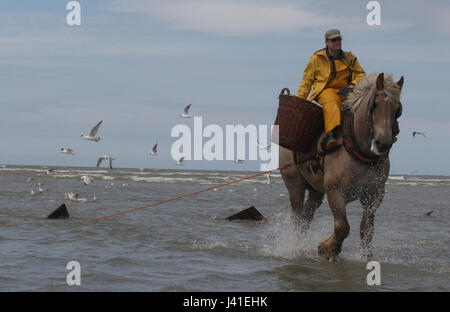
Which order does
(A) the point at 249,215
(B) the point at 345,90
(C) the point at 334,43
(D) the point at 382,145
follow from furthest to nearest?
(A) the point at 249,215
(C) the point at 334,43
(B) the point at 345,90
(D) the point at 382,145

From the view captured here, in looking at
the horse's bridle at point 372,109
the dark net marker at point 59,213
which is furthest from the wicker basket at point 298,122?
the dark net marker at point 59,213

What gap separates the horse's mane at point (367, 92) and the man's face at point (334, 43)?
83 centimetres

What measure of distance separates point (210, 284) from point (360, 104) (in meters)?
2.64

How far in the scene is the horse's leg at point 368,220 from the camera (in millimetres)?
7660

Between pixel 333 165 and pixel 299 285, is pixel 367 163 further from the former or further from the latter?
pixel 299 285

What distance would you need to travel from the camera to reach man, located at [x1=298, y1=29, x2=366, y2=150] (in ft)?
26.6

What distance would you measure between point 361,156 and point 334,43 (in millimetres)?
1669

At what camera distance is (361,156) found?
287 inches

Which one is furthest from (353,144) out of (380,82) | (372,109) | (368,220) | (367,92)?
(368,220)

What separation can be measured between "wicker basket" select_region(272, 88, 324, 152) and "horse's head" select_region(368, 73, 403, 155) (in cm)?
105

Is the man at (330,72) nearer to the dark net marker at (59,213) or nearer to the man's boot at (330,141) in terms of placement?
the man's boot at (330,141)

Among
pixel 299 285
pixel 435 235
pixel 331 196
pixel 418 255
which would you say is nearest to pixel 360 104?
pixel 331 196
